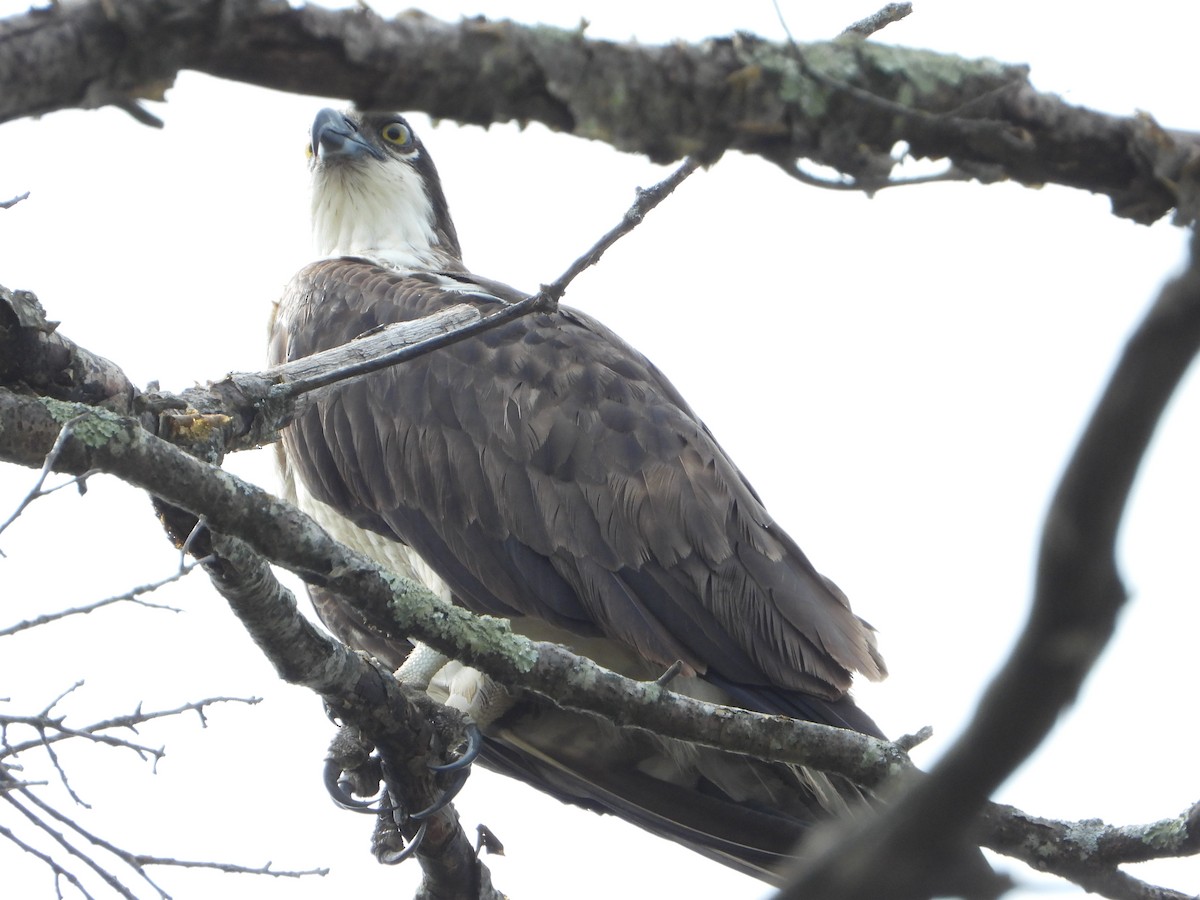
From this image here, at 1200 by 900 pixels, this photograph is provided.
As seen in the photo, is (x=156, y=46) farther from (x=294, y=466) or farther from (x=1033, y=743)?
(x=294, y=466)

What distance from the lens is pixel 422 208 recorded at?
Answer: 7457mm

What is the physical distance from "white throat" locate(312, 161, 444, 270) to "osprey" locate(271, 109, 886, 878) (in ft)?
3.75

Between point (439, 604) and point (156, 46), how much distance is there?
72.8 inches

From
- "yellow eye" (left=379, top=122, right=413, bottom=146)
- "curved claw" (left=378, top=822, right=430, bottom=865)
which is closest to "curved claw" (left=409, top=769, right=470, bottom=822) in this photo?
"curved claw" (left=378, top=822, right=430, bottom=865)

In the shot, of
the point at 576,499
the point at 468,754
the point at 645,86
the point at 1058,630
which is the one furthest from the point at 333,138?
the point at 1058,630

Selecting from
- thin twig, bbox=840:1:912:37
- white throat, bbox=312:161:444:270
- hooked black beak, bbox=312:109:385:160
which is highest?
hooked black beak, bbox=312:109:385:160

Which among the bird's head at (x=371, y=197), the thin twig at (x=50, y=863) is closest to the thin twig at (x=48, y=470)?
the thin twig at (x=50, y=863)

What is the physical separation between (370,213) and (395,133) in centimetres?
55

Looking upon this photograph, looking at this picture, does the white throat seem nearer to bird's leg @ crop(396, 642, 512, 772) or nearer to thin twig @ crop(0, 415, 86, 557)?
bird's leg @ crop(396, 642, 512, 772)

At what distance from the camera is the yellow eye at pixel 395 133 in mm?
7547

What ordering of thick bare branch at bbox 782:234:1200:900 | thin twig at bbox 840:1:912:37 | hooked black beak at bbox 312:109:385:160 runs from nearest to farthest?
thick bare branch at bbox 782:234:1200:900 < thin twig at bbox 840:1:912:37 < hooked black beak at bbox 312:109:385:160

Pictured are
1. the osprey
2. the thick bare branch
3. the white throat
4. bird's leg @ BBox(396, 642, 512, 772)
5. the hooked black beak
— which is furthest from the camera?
the white throat

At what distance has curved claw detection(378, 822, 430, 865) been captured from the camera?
14.0 feet

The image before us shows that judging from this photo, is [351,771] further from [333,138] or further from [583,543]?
[333,138]
